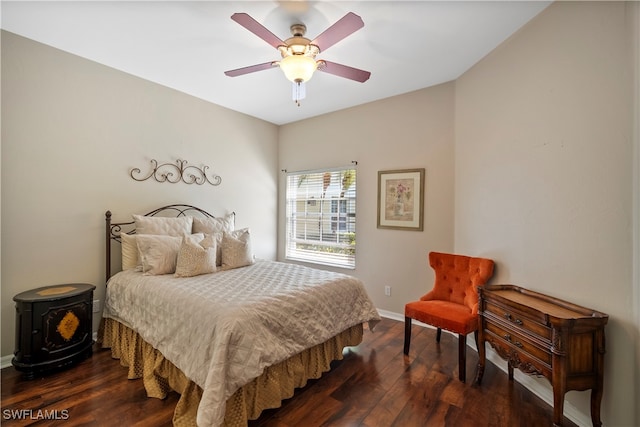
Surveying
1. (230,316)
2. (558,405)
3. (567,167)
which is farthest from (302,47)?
(558,405)

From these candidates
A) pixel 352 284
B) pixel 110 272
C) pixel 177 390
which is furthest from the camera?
pixel 110 272

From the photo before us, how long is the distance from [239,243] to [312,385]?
1.56 metres

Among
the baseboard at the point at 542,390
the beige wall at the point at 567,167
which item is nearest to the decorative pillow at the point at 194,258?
the beige wall at the point at 567,167

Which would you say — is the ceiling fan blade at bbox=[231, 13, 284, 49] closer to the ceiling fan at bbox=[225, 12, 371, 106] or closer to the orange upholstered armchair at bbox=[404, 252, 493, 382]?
the ceiling fan at bbox=[225, 12, 371, 106]

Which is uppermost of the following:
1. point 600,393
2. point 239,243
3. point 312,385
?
point 239,243

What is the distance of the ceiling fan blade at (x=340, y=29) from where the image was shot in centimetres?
162

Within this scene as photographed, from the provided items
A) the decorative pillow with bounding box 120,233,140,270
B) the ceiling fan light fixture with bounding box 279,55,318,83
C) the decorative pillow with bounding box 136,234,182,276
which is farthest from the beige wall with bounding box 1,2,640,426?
the ceiling fan light fixture with bounding box 279,55,318,83

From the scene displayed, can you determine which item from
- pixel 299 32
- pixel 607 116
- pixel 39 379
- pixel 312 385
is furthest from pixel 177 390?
pixel 607 116

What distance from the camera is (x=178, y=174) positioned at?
344cm

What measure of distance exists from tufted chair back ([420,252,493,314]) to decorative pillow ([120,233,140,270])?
290 cm

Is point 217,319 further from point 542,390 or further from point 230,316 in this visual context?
point 542,390

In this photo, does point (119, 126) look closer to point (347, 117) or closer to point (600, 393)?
point (347, 117)

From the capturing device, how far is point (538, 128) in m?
2.08

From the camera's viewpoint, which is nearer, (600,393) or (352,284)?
(600,393)
